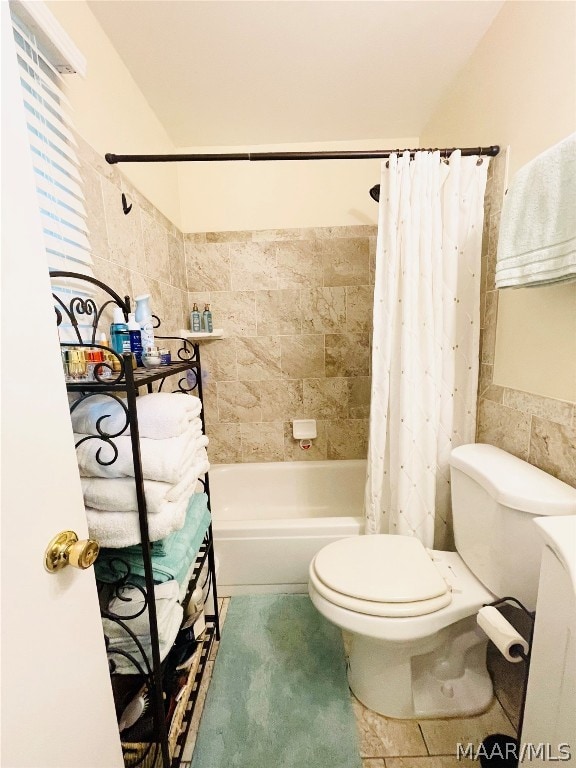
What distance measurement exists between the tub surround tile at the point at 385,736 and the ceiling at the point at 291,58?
7.99ft

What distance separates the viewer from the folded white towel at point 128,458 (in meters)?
0.75

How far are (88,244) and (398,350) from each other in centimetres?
116

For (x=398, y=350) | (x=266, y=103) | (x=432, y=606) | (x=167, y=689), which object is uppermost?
(x=266, y=103)

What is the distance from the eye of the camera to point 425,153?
4.07 feet

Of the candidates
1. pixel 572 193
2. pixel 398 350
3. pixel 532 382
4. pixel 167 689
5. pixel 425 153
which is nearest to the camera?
pixel 572 193

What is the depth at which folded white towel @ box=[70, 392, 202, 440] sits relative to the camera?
777 mm

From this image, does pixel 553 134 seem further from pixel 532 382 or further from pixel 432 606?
pixel 432 606

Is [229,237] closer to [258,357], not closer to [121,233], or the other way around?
[258,357]

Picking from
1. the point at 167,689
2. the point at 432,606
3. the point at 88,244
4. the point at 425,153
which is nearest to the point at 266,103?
the point at 425,153

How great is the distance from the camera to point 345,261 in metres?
2.10

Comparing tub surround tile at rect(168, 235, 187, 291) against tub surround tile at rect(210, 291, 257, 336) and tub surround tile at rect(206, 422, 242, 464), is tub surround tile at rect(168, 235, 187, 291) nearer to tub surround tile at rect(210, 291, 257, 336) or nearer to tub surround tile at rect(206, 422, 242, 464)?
tub surround tile at rect(210, 291, 257, 336)

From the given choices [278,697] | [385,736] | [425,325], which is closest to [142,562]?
[278,697]

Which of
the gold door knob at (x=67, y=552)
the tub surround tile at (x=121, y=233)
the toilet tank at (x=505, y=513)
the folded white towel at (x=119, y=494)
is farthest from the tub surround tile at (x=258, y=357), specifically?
the gold door knob at (x=67, y=552)

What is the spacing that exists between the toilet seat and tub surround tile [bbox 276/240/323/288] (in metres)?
1.56
